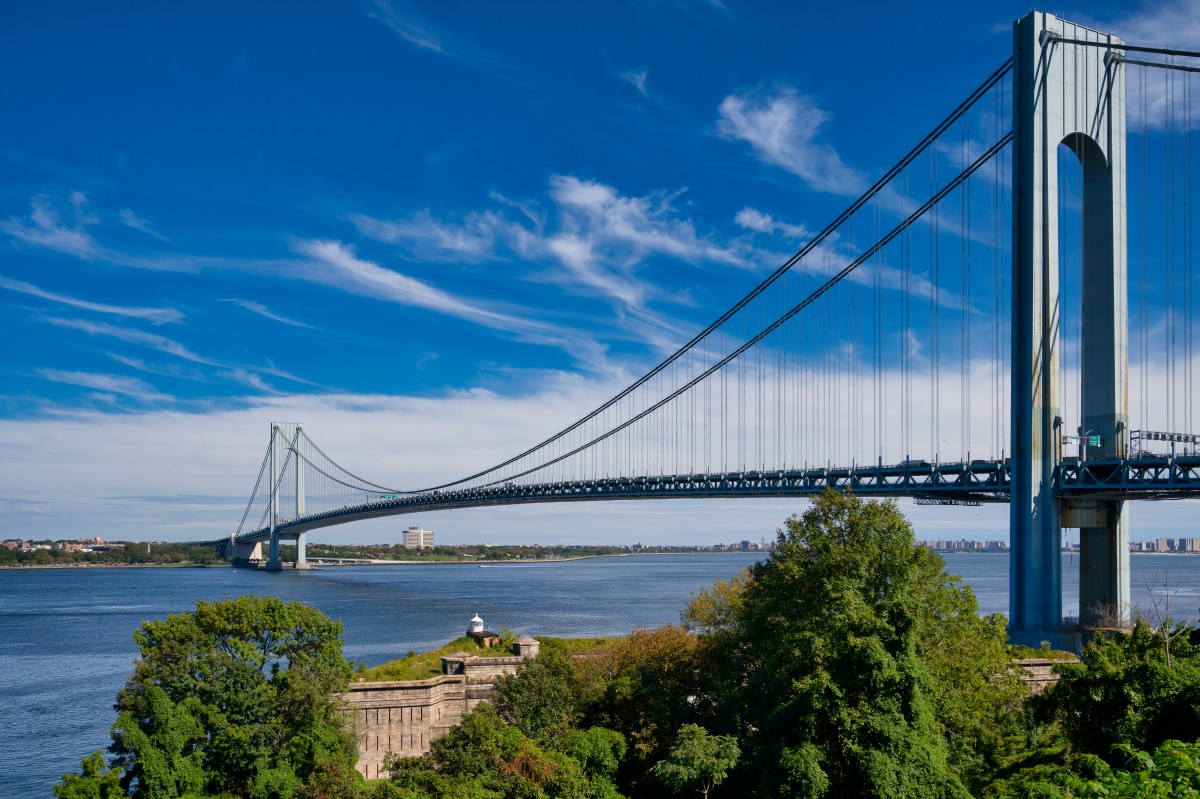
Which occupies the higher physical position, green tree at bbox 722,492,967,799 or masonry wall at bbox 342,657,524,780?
green tree at bbox 722,492,967,799

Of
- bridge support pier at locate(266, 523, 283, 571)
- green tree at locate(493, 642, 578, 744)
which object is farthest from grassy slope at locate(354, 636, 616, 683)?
bridge support pier at locate(266, 523, 283, 571)

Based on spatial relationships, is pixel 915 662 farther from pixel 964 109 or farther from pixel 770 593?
pixel 964 109

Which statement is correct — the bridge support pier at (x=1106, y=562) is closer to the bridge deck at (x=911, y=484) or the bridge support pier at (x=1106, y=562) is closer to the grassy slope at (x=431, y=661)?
the bridge deck at (x=911, y=484)

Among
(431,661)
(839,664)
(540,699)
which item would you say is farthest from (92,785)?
(839,664)

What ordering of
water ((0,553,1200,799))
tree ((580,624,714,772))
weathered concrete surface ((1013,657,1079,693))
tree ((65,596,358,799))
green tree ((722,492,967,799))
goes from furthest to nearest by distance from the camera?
water ((0,553,1200,799)), weathered concrete surface ((1013,657,1079,693)), tree ((580,624,714,772)), tree ((65,596,358,799)), green tree ((722,492,967,799))

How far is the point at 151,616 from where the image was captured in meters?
66.3

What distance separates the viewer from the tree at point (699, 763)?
57.5 ft

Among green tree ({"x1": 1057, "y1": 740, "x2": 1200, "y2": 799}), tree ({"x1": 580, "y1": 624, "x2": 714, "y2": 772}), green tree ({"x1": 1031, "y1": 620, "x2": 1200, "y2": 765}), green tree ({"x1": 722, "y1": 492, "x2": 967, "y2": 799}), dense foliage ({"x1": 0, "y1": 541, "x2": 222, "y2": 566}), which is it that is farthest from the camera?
dense foliage ({"x1": 0, "y1": 541, "x2": 222, "y2": 566})

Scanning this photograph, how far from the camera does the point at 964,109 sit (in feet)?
120

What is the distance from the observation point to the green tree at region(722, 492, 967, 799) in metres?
14.8

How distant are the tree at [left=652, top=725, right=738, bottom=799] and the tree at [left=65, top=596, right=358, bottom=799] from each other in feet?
22.6

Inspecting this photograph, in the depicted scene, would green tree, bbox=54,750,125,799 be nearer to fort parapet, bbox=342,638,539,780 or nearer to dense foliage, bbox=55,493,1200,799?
dense foliage, bbox=55,493,1200,799

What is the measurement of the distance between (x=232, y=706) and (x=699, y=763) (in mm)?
9577

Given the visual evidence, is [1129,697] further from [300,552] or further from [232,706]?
[300,552]
